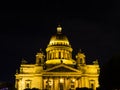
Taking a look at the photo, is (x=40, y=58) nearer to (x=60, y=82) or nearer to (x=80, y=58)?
(x=60, y=82)

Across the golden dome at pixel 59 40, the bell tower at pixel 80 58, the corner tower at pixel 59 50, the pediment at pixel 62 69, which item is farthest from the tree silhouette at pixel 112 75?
A: the golden dome at pixel 59 40

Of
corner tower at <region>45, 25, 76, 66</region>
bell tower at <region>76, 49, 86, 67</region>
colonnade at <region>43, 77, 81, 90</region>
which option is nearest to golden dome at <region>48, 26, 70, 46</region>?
corner tower at <region>45, 25, 76, 66</region>

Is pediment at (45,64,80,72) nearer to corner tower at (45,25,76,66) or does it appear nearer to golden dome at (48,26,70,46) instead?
corner tower at (45,25,76,66)

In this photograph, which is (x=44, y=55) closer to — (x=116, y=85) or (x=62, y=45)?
(x=62, y=45)

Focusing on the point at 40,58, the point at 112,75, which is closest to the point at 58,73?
the point at 40,58

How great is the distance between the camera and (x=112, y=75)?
181ft

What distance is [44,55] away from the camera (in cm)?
10006

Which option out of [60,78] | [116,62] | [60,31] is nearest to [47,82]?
[60,78]

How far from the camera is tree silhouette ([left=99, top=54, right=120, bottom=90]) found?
53812 millimetres

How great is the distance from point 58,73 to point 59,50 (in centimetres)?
1007

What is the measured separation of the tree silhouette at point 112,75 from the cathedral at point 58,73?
34271 mm

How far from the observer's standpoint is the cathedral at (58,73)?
303 ft

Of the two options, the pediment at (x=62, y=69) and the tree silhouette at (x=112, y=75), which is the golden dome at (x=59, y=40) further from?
the tree silhouette at (x=112, y=75)

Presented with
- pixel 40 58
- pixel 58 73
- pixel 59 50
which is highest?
pixel 59 50
